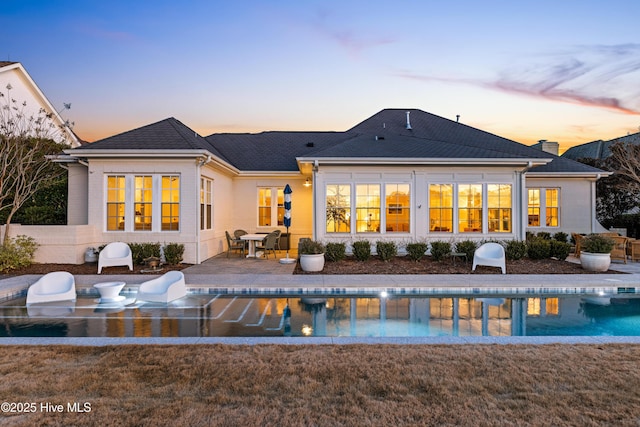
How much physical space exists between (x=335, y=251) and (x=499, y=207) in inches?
237

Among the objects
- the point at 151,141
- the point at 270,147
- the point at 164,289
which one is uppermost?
the point at 270,147

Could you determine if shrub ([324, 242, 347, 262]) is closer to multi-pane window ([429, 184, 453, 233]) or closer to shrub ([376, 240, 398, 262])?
shrub ([376, 240, 398, 262])

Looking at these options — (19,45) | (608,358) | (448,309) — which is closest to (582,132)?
(448,309)

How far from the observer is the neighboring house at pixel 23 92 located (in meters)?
19.3

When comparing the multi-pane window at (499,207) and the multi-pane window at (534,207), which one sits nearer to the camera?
the multi-pane window at (499,207)

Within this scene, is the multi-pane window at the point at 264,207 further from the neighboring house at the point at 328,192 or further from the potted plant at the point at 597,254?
the potted plant at the point at 597,254

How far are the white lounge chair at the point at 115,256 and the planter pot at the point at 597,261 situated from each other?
12.9 m

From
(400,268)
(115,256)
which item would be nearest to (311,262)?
(400,268)

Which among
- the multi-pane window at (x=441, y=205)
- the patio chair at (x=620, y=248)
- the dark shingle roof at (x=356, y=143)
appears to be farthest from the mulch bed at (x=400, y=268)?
the dark shingle roof at (x=356, y=143)

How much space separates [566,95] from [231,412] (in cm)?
2243

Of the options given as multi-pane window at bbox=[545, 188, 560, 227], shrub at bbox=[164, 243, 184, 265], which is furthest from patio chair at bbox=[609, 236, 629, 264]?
shrub at bbox=[164, 243, 184, 265]

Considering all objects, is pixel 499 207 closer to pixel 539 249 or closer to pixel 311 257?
pixel 539 249

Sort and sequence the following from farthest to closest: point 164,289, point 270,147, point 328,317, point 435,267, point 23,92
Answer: point 23,92, point 270,147, point 435,267, point 164,289, point 328,317

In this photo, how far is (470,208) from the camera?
13008 mm
